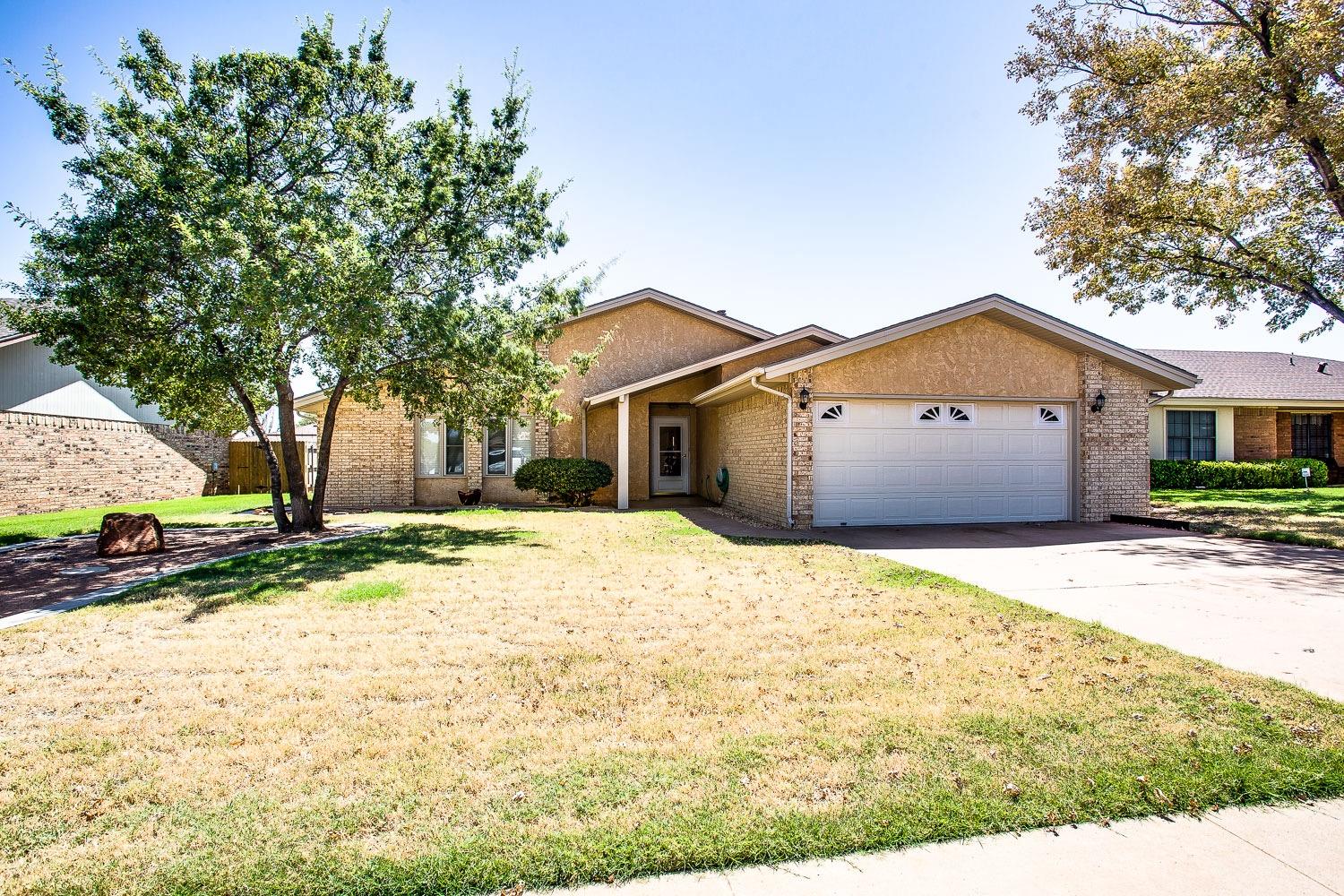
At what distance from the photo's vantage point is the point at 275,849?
256 centimetres

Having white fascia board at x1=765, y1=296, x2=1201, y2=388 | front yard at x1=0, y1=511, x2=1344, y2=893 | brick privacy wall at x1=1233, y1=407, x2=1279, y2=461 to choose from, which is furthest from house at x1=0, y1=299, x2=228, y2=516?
brick privacy wall at x1=1233, y1=407, x2=1279, y2=461

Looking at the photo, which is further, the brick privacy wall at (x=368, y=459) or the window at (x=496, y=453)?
the window at (x=496, y=453)

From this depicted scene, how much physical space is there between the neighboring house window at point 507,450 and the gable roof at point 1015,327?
6.70 meters

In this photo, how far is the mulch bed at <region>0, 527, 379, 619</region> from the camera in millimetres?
6879

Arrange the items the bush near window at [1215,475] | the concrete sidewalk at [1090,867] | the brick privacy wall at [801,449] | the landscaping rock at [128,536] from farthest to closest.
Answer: the bush near window at [1215,475] → the brick privacy wall at [801,449] → the landscaping rock at [128,536] → the concrete sidewalk at [1090,867]

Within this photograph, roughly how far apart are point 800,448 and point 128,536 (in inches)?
409

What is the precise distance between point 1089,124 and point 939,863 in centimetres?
1868

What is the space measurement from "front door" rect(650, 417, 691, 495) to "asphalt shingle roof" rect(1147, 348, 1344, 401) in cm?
1535

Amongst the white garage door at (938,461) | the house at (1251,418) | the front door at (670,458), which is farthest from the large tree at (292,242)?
the house at (1251,418)

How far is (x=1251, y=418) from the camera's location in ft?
71.4

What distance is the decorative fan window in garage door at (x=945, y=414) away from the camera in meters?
12.6

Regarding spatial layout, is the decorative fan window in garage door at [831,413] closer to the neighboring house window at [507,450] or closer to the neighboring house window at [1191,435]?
the neighboring house window at [507,450]

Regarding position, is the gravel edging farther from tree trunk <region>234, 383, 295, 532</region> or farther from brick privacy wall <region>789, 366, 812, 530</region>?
brick privacy wall <region>789, 366, 812, 530</region>

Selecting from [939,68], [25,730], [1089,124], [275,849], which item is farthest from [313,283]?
[1089,124]
